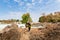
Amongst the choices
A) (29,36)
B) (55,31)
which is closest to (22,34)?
(29,36)

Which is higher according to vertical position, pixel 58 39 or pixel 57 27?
pixel 57 27

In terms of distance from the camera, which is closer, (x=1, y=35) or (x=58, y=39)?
(x=58, y=39)

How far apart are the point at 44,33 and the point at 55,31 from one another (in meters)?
0.79

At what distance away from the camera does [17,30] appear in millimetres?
10406

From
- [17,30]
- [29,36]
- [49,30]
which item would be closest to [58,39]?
[49,30]

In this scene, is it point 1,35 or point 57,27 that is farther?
point 1,35

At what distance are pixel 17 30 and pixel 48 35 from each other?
230 cm

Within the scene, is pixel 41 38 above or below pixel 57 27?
below

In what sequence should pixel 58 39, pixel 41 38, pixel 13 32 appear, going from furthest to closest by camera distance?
pixel 13 32 < pixel 41 38 < pixel 58 39

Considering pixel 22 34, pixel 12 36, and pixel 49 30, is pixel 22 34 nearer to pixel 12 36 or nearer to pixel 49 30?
pixel 12 36

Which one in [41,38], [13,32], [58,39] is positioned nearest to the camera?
[58,39]

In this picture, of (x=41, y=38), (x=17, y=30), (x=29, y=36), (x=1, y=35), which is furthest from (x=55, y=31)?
(x=1, y=35)

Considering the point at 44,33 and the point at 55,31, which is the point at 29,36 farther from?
the point at 55,31

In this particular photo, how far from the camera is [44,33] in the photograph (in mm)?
9961
